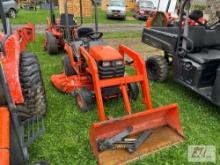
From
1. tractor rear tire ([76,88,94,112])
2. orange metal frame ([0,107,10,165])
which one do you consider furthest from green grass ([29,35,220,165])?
orange metal frame ([0,107,10,165])

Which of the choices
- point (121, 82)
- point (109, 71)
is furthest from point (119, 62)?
point (121, 82)

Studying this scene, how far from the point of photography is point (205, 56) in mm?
4668

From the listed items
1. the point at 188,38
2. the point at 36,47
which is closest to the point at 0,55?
the point at 188,38

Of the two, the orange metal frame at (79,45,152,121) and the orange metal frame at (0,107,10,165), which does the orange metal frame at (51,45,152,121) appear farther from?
the orange metal frame at (0,107,10,165)

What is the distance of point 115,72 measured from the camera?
3.86m

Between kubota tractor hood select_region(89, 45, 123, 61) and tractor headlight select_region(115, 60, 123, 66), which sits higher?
kubota tractor hood select_region(89, 45, 123, 61)

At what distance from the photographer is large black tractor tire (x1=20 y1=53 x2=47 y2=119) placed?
3404mm

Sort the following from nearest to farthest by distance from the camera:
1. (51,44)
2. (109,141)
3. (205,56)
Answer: (109,141) → (205,56) → (51,44)

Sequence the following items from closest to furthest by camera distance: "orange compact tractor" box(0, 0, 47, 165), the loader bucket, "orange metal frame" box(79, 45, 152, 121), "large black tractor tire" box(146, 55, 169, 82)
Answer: "orange compact tractor" box(0, 0, 47, 165)
the loader bucket
"orange metal frame" box(79, 45, 152, 121)
"large black tractor tire" box(146, 55, 169, 82)

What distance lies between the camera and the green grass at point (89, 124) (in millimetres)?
3250

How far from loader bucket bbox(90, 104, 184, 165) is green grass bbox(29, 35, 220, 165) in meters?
0.09

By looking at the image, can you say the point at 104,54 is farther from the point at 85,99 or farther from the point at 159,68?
the point at 159,68

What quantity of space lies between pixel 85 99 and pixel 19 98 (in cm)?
127

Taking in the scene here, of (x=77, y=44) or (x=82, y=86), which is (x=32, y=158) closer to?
(x=82, y=86)
